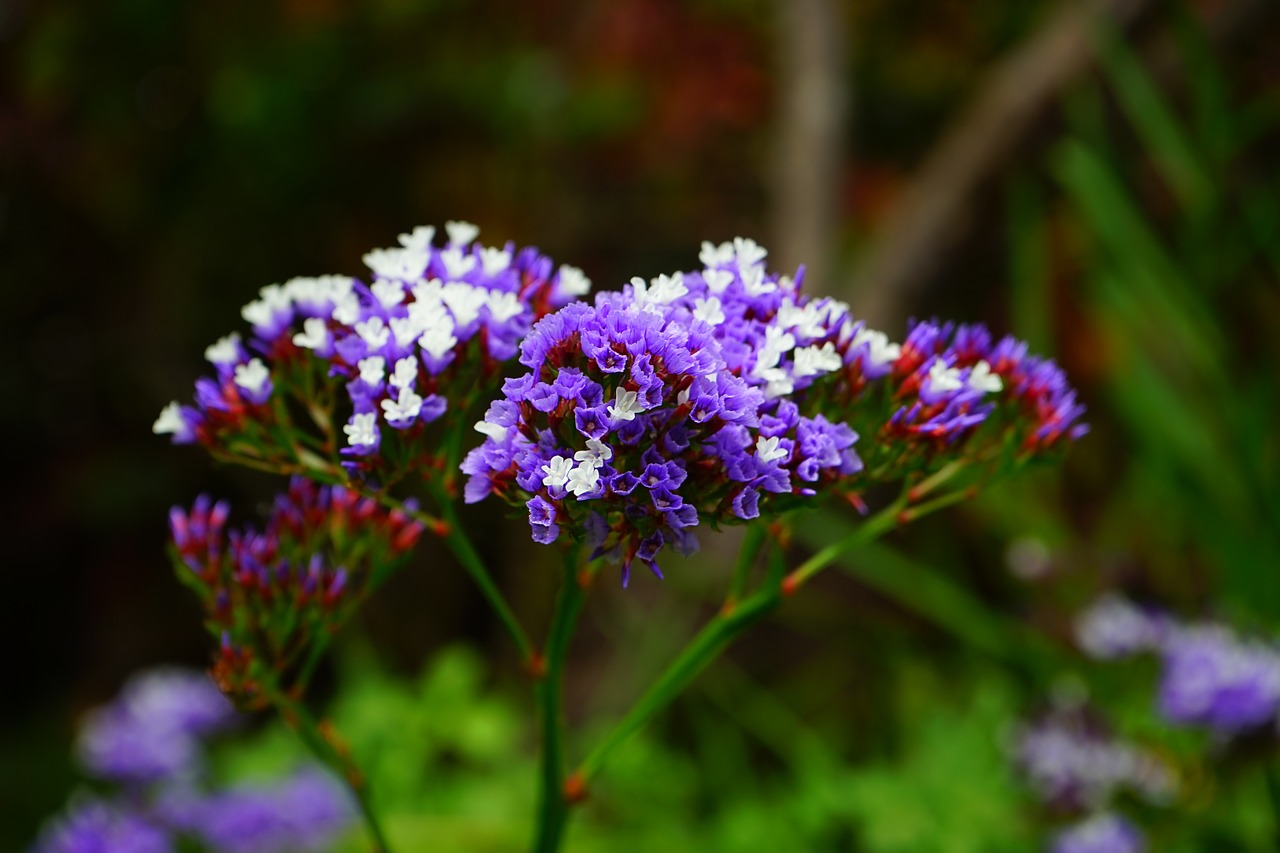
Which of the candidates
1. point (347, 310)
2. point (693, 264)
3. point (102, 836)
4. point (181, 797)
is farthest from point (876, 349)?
point (693, 264)

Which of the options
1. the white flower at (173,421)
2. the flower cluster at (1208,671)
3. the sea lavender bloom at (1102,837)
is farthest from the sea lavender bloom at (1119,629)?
the white flower at (173,421)

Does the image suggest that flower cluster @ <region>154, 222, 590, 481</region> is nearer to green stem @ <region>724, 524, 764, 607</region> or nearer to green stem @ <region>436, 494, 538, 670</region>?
green stem @ <region>436, 494, 538, 670</region>

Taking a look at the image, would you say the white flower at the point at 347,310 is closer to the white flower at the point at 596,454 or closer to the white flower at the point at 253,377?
the white flower at the point at 253,377

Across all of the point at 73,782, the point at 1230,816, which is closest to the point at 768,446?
the point at 1230,816

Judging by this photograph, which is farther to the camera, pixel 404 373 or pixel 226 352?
pixel 226 352

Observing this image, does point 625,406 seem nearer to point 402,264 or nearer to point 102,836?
point 402,264

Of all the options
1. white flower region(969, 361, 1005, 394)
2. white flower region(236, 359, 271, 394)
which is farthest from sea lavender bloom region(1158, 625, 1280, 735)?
white flower region(236, 359, 271, 394)
